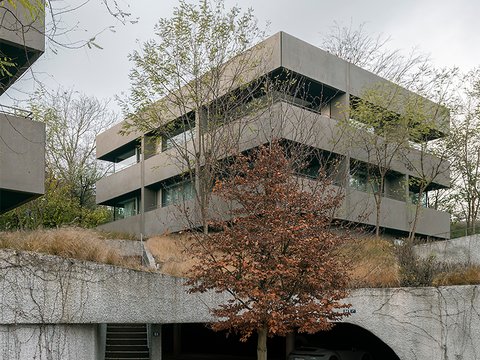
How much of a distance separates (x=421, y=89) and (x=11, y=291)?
2034cm

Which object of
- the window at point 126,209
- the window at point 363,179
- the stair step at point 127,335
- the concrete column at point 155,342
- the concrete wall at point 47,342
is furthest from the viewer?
the window at point 126,209

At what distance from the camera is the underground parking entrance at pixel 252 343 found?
2103cm

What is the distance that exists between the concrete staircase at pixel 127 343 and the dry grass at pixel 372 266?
6.77m

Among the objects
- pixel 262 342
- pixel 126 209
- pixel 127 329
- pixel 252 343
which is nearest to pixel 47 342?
pixel 262 342

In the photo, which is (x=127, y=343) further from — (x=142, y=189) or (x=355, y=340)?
(x=142, y=189)

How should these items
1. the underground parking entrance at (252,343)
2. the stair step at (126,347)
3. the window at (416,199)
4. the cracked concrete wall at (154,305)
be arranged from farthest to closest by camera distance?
the window at (416,199) → the underground parking entrance at (252,343) → the stair step at (126,347) → the cracked concrete wall at (154,305)

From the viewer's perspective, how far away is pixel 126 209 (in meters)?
Result: 38.7

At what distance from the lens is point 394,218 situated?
3036 cm

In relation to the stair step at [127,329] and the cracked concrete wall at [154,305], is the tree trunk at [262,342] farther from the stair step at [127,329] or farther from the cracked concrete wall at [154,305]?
the stair step at [127,329]

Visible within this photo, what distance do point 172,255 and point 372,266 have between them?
261 inches

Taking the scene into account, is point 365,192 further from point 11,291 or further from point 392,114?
point 11,291

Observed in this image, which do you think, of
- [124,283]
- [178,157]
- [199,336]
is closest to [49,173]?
[178,157]

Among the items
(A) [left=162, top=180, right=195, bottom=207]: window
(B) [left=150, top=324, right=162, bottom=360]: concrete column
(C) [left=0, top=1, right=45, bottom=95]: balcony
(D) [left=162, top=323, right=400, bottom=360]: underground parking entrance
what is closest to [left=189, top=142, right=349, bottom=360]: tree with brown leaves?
(B) [left=150, top=324, right=162, bottom=360]: concrete column

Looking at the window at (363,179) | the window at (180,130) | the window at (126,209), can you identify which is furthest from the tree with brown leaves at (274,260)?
the window at (126,209)
